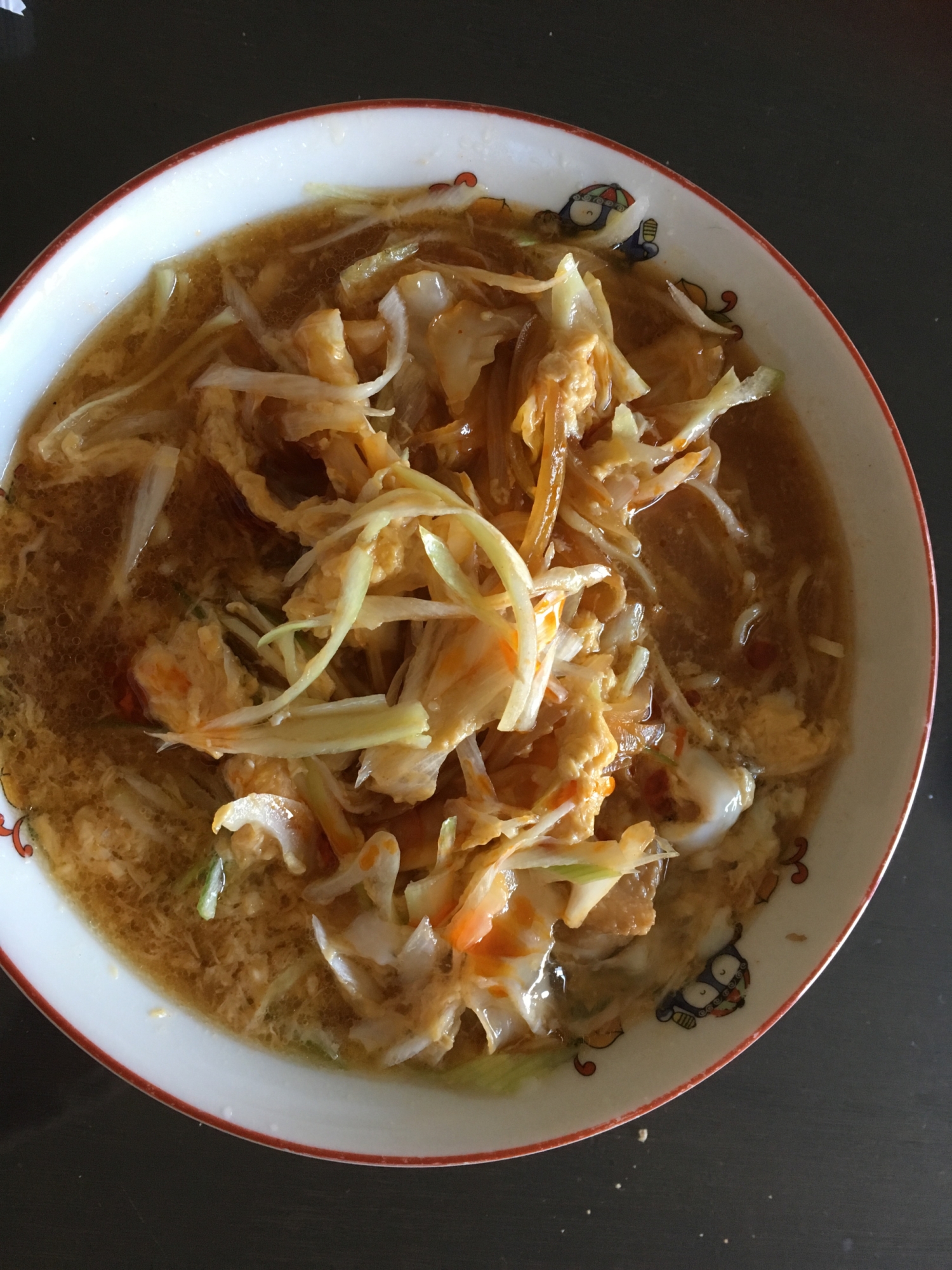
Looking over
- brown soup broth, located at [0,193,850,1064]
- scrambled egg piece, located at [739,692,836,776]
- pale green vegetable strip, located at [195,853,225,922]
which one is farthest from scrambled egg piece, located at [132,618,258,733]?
scrambled egg piece, located at [739,692,836,776]

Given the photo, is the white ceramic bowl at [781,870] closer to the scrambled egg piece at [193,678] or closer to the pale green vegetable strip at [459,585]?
the scrambled egg piece at [193,678]

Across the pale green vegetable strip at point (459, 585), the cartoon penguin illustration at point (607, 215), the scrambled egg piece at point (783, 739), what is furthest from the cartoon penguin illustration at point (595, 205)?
the scrambled egg piece at point (783, 739)

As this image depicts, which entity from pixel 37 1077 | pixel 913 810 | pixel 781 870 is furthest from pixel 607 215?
pixel 37 1077

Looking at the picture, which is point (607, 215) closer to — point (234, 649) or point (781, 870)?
point (234, 649)

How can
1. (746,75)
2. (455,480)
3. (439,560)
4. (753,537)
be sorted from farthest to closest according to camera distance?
(746,75) → (753,537) → (455,480) → (439,560)

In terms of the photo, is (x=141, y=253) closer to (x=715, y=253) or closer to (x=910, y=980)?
(x=715, y=253)

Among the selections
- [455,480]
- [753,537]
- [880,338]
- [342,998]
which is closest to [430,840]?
[342,998]

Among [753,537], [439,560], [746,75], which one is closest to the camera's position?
[439,560]
